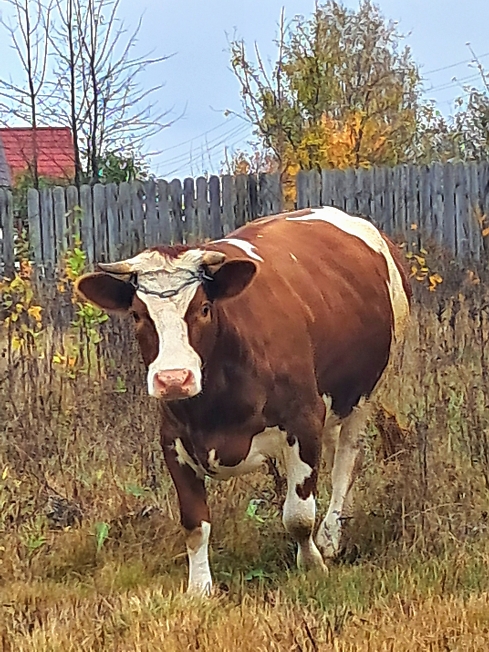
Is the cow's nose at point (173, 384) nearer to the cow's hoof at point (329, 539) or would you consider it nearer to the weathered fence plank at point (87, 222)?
the cow's hoof at point (329, 539)

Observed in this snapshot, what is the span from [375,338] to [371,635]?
216 centimetres

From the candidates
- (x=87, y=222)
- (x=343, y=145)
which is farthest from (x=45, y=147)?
(x=343, y=145)

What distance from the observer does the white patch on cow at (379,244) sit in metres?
5.84

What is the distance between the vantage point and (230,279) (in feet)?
13.9

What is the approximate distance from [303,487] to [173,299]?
1.15 m

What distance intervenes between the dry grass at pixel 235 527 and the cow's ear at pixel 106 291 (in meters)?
1.13

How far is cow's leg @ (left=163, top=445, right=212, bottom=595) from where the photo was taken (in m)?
4.56

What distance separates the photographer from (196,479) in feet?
15.1

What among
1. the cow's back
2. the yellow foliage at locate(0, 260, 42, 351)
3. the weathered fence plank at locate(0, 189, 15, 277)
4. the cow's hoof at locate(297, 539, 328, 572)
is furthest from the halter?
the weathered fence plank at locate(0, 189, 15, 277)

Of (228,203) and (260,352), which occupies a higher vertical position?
(228,203)

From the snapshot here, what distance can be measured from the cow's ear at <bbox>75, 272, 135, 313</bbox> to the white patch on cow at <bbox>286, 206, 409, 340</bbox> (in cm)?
169

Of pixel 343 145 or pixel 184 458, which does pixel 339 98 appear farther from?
pixel 184 458

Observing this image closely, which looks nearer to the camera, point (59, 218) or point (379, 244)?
point (379, 244)

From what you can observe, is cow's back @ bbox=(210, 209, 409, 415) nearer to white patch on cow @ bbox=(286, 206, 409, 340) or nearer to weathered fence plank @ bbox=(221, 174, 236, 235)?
white patch on cow @ bbox=(286, 206, 409, 340)
